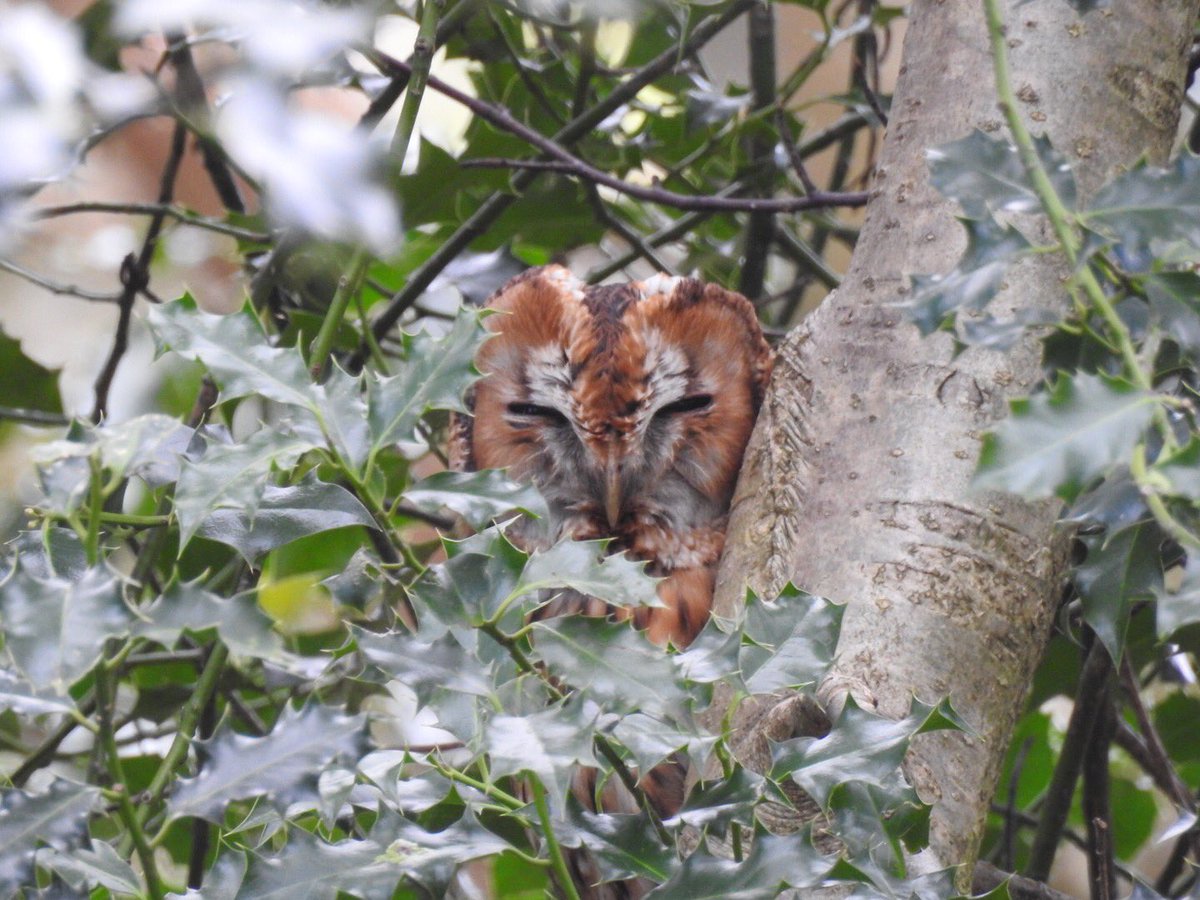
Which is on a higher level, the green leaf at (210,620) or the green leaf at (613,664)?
the green leaf at (210,620)

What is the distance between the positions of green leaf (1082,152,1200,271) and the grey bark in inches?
11.2

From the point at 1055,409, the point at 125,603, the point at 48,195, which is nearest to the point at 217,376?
the point at 125,603

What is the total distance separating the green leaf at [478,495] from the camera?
722mm

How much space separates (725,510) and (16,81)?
3.12 feet

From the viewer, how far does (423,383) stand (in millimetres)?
711

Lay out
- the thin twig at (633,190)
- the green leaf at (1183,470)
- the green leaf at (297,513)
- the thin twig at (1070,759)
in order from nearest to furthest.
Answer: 1. the green leaf at (1183,470)
2. the green leaf at (297,513)
3. the thin twig at (1070,759)
4. the thin twig at (633,190)

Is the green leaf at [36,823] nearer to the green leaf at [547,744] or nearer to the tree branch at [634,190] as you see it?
the green leaf at [547,744]

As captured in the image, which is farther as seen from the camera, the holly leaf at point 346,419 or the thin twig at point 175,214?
the thin twig at point 175,214

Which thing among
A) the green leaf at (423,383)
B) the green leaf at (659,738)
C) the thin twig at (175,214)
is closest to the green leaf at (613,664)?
the green leaf at (659,738)

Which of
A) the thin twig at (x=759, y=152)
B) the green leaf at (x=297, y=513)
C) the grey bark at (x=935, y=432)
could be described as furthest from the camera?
the thin twig at (x=759, y=152)

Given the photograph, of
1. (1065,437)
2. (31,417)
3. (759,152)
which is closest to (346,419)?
(1065,437)

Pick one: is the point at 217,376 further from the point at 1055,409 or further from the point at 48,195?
the point at 48,195

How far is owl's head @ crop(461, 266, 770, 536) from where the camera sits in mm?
1451

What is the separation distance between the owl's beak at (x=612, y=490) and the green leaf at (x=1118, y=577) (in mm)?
754
